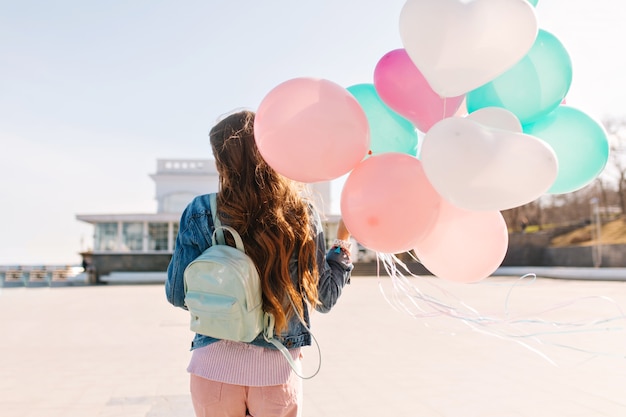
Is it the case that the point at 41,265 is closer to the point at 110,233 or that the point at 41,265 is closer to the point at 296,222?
the point at 110,233

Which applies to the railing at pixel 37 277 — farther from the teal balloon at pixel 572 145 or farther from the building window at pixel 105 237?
the teal balloon at pixel 572 145

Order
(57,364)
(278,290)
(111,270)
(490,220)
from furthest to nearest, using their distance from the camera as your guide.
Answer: (111,270) → (57,364) → (490,220) → (278,290)

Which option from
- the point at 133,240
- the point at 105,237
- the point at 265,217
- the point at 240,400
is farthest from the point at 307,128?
the point at 105,237

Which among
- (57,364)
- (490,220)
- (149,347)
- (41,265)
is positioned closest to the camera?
(490,220)

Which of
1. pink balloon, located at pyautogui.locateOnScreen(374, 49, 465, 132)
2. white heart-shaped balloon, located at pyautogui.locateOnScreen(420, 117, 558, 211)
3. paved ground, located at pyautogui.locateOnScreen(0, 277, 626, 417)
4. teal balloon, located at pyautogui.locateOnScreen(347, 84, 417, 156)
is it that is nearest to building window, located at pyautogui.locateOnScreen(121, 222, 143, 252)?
paved ground, located at pyautogui.locateOnScreen(0, 277, 626, 417)

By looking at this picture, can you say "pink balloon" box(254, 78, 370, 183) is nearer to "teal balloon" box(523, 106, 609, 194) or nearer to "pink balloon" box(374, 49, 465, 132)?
"pink balloon" box(374, 49, 465, 132)

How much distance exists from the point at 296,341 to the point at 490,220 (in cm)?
93

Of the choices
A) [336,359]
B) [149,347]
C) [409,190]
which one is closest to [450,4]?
[409,190]

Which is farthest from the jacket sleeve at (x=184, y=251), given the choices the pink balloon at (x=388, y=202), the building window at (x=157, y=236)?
the building window at (x=157, y=236)

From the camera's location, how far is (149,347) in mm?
6965

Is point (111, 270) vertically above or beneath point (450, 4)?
beneath

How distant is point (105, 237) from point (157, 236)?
2.84m

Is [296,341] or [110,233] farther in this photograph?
[110,233]

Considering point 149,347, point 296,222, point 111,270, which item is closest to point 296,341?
point 296,222
